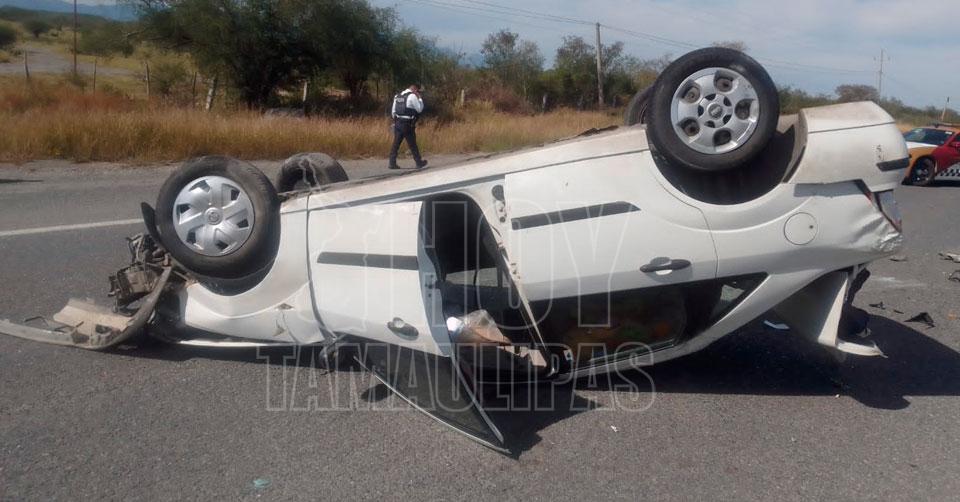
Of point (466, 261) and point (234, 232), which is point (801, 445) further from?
point (234, 232)

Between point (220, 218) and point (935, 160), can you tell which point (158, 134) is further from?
point (935, 160)

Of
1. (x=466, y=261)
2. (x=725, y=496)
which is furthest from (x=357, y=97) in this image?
(x=725, y=496)

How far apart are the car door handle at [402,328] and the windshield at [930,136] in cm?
1818

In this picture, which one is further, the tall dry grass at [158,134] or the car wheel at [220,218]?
the tall dry grass at [158,134]

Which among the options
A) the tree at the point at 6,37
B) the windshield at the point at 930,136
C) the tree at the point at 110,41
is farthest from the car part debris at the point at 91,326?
the tree at the point at 6,37

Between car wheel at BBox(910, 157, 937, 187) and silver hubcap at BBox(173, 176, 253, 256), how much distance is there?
17.7 m

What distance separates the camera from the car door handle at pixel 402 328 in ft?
12.4

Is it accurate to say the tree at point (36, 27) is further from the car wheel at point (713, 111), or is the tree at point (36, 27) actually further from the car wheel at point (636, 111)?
the car wheel at point (713, 111)

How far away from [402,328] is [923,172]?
17.8 meters

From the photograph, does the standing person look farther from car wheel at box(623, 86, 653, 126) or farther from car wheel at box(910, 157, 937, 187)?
car wheel at box(623, 86, 653, 126)

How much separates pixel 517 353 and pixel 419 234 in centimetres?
94

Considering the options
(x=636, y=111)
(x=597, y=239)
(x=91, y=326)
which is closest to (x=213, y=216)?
(x=91, y=326)

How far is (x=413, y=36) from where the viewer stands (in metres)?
33.5

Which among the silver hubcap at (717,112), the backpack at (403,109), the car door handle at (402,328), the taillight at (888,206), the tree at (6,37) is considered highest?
the tree at (6,37)
